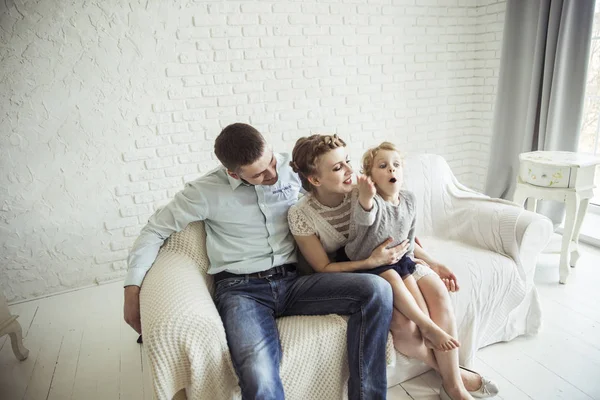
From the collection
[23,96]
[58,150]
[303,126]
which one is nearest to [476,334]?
[303,126]

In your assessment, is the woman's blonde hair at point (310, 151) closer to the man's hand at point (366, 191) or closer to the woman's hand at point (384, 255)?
the man's hand at point (366, 191)

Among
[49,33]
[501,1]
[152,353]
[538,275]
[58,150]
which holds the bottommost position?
[538,275]

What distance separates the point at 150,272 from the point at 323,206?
676mm

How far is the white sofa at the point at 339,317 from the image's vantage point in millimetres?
1172

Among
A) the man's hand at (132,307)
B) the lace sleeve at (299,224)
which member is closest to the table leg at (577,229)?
the lace sleeve at (299,224)

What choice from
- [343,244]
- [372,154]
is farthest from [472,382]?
[372,154]

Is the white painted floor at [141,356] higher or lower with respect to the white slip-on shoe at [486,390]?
lower

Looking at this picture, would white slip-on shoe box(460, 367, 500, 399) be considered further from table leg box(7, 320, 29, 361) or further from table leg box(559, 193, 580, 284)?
table leg box(7, 320, 29, 361)

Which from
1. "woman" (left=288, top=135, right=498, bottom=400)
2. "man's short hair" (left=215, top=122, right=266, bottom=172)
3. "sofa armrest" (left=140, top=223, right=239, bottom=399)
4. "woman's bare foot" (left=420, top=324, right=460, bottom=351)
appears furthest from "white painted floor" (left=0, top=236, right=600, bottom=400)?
"man's short hair" (left=215, top=122, right=266, bottom=172)

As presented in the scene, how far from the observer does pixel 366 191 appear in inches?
52.3

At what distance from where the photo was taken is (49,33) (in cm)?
223

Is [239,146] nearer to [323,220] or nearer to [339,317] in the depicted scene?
[323,220]

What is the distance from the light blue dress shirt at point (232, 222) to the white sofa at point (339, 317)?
9cm

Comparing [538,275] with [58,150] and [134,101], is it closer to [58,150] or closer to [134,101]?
[134,101]
